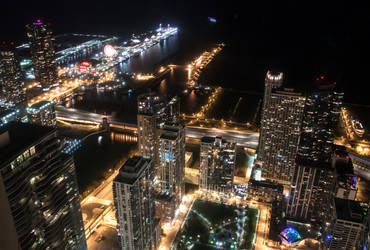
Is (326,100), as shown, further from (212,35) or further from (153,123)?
(212,35)

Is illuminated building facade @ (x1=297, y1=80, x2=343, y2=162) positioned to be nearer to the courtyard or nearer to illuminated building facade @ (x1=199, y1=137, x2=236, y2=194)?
illuminated building facade @ (x1=199, y1=137, x2=236, y2=194)

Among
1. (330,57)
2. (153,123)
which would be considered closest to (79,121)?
(153,123)

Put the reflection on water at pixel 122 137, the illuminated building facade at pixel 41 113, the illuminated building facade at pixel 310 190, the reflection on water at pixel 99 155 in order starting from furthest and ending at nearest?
the reflection on water at pixel 122 137 < the illuminated building facade at pixel 41 113 < the reflection on water at pixel 99 155 < the illuminated building facade at pixel 310 190

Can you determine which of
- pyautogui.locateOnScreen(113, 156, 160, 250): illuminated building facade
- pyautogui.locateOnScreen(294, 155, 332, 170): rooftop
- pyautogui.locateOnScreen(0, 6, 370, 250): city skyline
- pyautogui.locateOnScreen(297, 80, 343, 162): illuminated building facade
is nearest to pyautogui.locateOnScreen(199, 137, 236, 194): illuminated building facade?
pyautogui.locateOnScreen(0, 6, 370, 250): city skyline

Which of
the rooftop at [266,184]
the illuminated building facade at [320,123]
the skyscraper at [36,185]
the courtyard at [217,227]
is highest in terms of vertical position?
the skyscraper at [36,185]

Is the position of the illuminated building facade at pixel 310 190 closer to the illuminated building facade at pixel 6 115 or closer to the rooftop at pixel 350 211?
the rooftop at pixel 350 211

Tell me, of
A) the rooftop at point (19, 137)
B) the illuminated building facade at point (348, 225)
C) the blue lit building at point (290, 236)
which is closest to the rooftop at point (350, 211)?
the illuminated building facade at point (348, 225)
